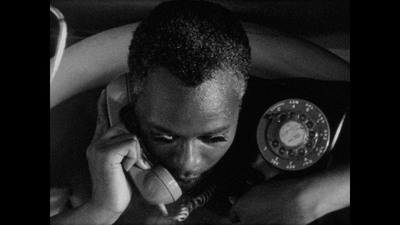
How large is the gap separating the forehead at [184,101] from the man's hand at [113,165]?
0.06 metres

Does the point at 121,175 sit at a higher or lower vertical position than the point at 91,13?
lower

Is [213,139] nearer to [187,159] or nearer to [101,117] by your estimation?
[187,159]

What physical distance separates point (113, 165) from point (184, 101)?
15 centimetres

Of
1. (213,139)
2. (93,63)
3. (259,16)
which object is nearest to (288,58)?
(259,16)

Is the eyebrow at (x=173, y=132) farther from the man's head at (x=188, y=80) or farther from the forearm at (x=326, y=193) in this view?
the forearm at (x=326, y=193)

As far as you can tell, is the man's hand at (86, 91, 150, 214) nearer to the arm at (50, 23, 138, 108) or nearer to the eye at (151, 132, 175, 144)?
the eye at (151, 132, 175, 144)

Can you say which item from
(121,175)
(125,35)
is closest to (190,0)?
(125,35)

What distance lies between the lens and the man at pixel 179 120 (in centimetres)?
57

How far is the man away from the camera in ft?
1.87

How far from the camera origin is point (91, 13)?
2.42 feet

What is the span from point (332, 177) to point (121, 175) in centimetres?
30

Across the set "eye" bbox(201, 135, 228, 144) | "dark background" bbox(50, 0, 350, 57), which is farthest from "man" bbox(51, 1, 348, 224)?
"dark background" bbox(50, 0, 350, 57)

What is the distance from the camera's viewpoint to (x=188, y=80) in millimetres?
562
